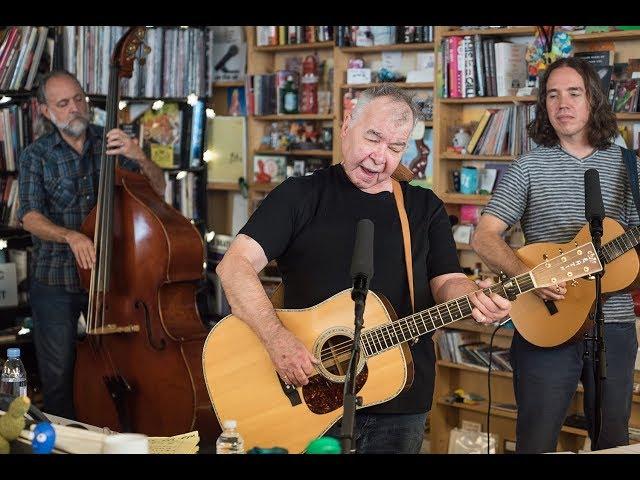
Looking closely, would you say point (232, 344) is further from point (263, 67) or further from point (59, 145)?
point (263, 67)

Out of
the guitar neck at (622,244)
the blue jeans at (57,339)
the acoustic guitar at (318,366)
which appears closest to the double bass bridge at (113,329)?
the blue jeans at (57,339)

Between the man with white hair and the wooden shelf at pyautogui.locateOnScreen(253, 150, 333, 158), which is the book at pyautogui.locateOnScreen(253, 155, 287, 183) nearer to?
the wooden shelf at pyautogui.locateOnScreen(253, 150, 333, 158)

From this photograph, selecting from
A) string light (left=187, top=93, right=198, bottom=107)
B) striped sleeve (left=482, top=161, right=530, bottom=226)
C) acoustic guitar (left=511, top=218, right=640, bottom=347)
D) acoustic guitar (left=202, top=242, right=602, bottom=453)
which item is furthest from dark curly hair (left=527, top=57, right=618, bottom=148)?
string light (left=187, top=93, right=198, bottom=107)

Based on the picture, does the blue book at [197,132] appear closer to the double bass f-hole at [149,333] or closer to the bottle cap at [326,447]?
the double bass f-hole at [149,333]

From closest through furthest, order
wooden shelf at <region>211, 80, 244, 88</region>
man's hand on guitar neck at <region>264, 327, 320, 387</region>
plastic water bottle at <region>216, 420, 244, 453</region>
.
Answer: plastic water bottle at <region>216, 420, 244, 453</region>
man's hand on guitar neck at <region>264, 327, 320, 387</region>
wooden shelf at <region>211, 80, 244, 88</region>

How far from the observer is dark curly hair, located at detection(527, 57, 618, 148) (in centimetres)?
334

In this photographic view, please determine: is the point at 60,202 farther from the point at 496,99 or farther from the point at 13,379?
the point at 496,99

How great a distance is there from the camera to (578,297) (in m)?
3.18

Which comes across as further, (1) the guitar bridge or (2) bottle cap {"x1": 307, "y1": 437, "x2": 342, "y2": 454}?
(1) the guitar bridge

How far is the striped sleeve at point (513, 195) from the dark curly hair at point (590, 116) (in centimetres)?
14

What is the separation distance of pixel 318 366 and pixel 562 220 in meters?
1.09

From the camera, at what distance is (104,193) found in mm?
3941

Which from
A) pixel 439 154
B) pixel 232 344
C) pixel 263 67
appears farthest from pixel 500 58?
pixel 232 344

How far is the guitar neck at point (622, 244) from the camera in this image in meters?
3.15
